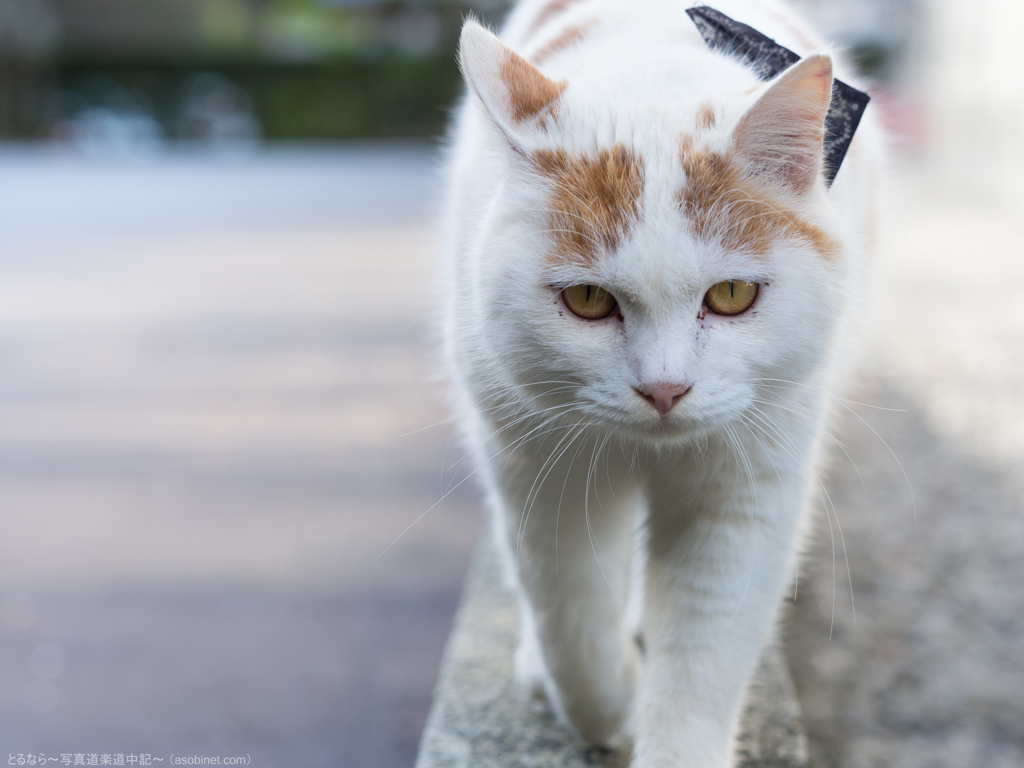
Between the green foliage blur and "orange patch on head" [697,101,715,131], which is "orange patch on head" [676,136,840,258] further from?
the green foliage blur

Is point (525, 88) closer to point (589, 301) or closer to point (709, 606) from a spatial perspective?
point (589, 301)

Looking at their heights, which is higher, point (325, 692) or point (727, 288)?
point (727, 288)

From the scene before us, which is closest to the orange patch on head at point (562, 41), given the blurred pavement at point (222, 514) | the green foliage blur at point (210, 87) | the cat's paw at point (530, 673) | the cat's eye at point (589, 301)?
the cat's eye at point (589, 301)

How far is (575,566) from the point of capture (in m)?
1.57

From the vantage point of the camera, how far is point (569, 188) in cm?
126

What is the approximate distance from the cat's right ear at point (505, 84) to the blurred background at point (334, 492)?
1.16 feet

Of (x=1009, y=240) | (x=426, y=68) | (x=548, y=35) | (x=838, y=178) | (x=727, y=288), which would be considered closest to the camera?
(x=727, y=288)

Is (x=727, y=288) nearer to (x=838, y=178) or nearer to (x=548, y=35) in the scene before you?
(x=838, y=178)

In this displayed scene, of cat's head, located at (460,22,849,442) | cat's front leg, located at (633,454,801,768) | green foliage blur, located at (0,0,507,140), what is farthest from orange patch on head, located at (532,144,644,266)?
green foliage blur, located at (0,0,507,140)

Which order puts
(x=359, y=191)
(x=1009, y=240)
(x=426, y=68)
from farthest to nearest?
(x=426, y=68), (x=359, y=191), (x=1009, y=240)

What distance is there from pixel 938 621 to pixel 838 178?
1.41 metres

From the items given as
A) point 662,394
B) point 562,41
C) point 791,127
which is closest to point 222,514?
point 562,41

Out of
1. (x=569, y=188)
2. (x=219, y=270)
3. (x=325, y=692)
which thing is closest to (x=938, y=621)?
(x=325, y=692)

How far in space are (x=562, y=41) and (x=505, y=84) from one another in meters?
0.51
